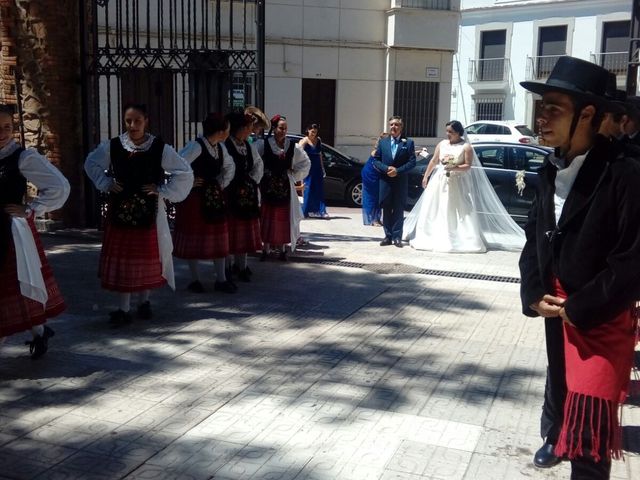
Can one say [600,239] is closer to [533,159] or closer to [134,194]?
[134,194]

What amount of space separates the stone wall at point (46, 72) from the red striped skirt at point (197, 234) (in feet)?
12.8

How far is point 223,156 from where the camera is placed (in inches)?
296

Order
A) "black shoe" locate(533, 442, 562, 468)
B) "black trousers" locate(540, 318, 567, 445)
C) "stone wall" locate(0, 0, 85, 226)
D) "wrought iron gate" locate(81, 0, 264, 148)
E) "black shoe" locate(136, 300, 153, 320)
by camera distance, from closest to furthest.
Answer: "black trousers" locate(540, 318, 567, 445), "black shoe" locate(533, 442, 562, 468), "black shoe" locate(136, 300, 153, 320), "wrought iron gate" locate(81, 0, 264, 148), "stone wall" locate(0, 0, 85, 226)

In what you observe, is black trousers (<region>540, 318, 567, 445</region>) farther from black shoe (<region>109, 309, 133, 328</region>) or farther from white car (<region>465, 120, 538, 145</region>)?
white car (<region>465, 120, 538, 145</region>)

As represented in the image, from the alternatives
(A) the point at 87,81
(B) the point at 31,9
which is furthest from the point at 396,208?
(B) the point at 31,9

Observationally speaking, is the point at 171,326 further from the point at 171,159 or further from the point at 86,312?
the point at 171,159

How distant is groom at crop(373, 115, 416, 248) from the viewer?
11.0 meters

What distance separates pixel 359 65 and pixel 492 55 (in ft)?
55.4

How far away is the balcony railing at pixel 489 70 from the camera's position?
3719cm

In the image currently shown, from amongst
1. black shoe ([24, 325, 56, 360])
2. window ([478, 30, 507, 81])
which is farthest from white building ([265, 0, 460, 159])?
black shoe ([24, 325, 56, 360])

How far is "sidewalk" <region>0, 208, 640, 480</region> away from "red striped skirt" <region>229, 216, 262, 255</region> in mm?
431

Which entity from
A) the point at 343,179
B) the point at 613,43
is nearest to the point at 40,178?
the point at 343,179

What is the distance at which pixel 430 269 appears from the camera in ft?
30.8

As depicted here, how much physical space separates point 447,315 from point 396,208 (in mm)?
4004
